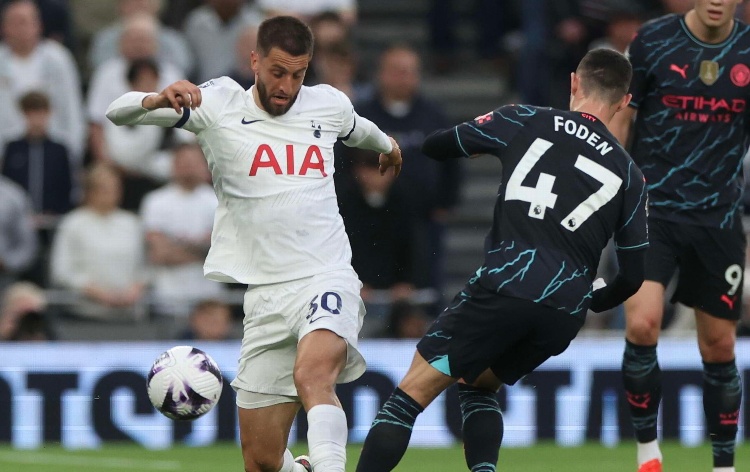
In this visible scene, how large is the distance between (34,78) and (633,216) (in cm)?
787

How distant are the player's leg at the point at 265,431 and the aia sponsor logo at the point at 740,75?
296 cm

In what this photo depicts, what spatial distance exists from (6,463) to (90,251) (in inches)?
85.4

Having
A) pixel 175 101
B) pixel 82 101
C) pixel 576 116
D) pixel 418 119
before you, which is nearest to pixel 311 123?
pixel 175 101

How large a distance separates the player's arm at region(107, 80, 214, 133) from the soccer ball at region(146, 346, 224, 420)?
1161 millimetres

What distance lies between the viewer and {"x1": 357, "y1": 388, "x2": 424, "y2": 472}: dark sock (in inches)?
268

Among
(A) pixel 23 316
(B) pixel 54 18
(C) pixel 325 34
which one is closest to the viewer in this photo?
(A) pixel 23 316

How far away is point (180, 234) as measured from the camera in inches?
478

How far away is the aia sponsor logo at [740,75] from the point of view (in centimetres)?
824

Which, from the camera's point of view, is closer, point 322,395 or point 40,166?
point 322,395

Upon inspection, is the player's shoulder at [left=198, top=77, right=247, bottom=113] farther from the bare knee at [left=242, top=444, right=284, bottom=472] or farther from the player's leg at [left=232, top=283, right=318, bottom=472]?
the bare knee at [left=242, top=444, right=284, bottom=472]

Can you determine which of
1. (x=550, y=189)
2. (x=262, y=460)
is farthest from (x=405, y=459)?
(x=550, y=189)

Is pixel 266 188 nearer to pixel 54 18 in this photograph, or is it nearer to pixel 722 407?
pixel 722 407

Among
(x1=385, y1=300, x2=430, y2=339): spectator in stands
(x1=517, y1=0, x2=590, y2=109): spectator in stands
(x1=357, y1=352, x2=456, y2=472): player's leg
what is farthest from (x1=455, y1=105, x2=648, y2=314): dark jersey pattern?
(x1=517, y1=0, x2=590, y2=109): spectator in stands

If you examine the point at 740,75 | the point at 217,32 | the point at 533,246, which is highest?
the point at 217,32
